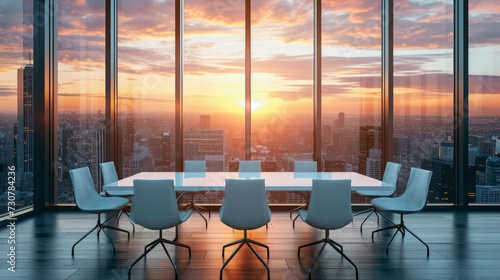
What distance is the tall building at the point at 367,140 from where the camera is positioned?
18.8 ft

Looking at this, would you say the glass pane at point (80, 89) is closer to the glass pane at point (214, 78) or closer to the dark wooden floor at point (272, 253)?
the dark wooden floor at point (272, 253)

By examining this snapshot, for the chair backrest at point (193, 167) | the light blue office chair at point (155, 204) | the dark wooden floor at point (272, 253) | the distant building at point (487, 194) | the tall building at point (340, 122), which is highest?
the tall building at point (340, 122)

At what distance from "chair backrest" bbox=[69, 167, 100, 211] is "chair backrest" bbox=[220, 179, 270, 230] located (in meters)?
1.96

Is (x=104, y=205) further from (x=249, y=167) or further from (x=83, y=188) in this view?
(x=249, y=167)

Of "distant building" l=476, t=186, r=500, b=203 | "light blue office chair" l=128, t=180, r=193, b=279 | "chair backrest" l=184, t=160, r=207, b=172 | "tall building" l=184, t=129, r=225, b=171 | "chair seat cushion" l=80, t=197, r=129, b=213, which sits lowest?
"distant building" l=476, t=186, r=500, b=203

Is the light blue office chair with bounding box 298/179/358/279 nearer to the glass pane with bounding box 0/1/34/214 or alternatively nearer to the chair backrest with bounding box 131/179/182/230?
the chair backrest with bounding box 131/179/182/230

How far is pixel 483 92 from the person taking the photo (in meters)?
5.59

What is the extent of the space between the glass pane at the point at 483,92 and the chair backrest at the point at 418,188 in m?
2.55

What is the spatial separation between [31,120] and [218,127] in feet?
11.1

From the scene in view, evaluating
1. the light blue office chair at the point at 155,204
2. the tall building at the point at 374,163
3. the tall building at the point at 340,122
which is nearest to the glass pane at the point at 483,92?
the tall building at the point at 374,163

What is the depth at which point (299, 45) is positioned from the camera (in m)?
5.72

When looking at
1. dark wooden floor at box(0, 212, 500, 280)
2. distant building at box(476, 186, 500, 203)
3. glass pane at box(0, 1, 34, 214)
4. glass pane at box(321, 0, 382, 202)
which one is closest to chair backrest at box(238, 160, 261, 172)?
dark wooden floor at box(0, 212, 500, 280)

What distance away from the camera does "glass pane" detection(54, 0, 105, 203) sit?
5621mm

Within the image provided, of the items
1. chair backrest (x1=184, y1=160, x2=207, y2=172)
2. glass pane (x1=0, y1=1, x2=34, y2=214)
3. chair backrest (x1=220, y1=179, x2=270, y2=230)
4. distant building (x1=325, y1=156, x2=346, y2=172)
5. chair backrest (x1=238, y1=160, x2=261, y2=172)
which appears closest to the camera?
chair backrest (x1=220, y1=179, x2=270, y2=230)
